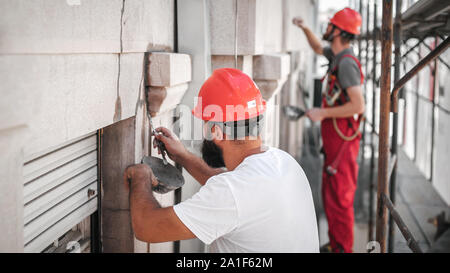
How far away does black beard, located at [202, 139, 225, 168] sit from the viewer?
244 cm

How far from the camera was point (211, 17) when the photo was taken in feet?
10.1

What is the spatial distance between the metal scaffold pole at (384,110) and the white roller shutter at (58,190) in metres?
2.04

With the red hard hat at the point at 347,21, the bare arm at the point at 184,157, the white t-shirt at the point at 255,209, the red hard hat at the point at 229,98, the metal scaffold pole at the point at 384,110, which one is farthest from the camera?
the red hard hat at the point at 347,21

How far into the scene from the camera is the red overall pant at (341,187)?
5000 mm

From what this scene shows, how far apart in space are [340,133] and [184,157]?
2.80 metres

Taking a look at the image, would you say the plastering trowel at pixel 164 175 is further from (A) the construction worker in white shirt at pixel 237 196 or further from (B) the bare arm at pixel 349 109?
(B) the bare arm at pixel 349 109

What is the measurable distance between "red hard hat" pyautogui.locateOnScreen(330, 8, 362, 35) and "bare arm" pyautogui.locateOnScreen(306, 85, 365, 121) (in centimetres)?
78

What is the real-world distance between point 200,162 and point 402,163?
9146mm

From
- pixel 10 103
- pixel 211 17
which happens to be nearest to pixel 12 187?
pixel 10 103

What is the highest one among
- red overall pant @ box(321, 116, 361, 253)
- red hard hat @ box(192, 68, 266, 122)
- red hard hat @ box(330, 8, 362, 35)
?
red hard hat @ box(330, 8, 362, 35)

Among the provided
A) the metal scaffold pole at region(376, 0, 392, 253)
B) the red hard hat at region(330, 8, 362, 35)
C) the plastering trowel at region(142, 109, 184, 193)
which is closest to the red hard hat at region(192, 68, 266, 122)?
the plastering trowel at region(142, 109, 184, 193)

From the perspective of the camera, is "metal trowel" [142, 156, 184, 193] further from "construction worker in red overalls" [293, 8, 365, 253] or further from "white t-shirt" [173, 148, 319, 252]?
"construction worker in red overalls" [293, 8, 365, 253]

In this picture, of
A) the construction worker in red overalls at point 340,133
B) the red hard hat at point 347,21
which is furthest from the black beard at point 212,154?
the red hard hat at point 347,21

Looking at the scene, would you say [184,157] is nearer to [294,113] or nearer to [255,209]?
[255,209]
